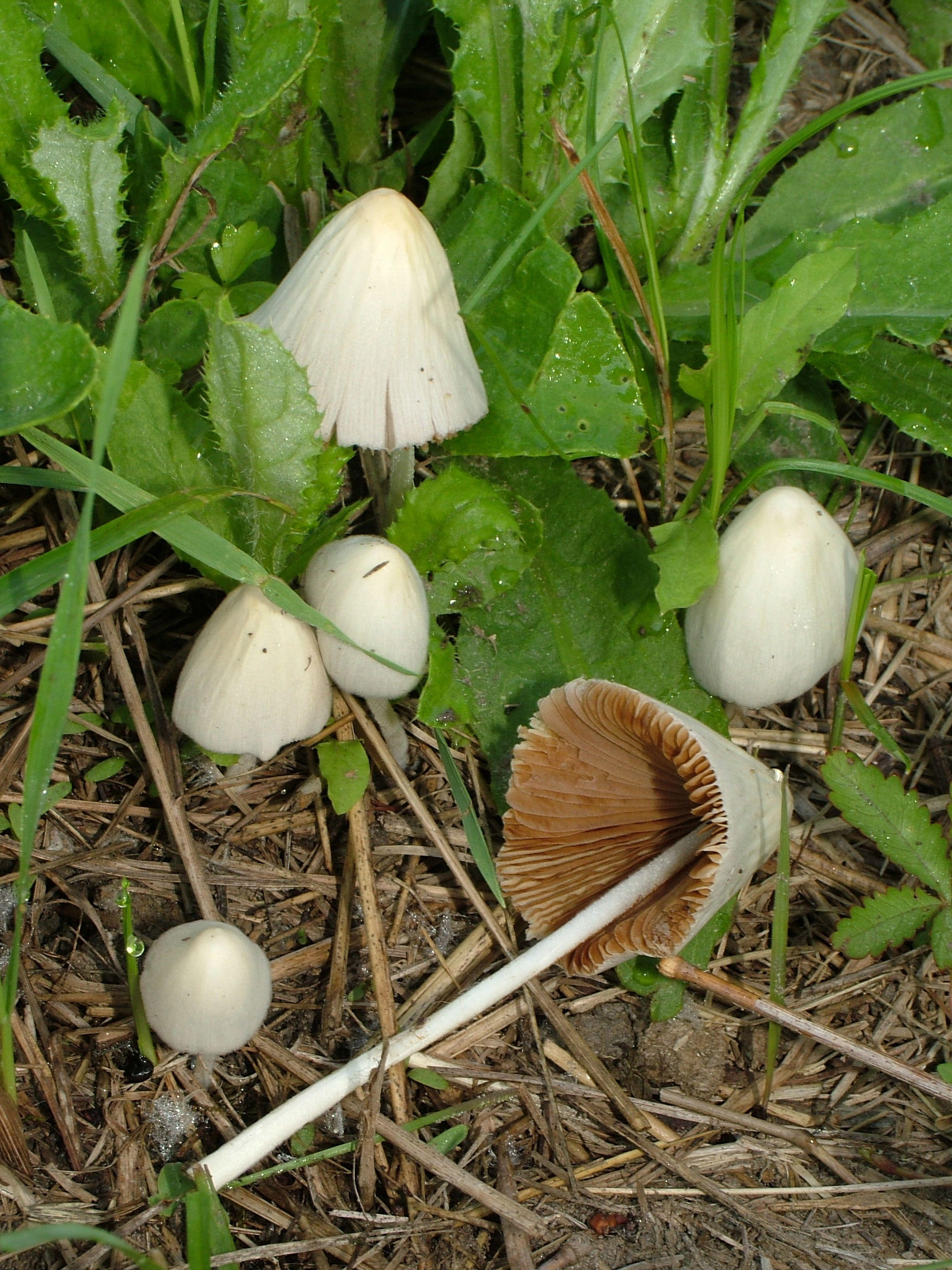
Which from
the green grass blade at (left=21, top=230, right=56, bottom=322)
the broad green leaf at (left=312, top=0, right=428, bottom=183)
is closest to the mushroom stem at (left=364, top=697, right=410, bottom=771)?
the green grass blade at (left=21, top=230, right=56, bottom=322)

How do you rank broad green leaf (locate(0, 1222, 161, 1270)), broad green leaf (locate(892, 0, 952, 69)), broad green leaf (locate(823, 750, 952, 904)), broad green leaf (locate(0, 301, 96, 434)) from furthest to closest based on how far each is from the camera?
broad green leaf (locate(892, 0, 952, 69)) → broad green leaf (locate(823, 750, 952, 904)) → broad green leaf (locate(0, 301, 96, 434)) → broad green leaf (locate(0, 1222, 161, 1270))

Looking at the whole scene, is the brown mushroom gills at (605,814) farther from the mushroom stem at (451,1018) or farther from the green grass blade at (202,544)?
the green grass blade at (202,544)

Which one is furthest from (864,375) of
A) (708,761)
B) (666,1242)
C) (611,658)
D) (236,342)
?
(666,1242)

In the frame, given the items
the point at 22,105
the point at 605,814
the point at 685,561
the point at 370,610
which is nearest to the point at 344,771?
the point at 370,610

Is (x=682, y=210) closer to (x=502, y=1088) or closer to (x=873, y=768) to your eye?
(x=873, y=768)

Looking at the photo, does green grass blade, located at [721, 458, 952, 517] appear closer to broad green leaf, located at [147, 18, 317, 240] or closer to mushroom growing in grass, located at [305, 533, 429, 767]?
mushroom growing in grass, located at [305, 533, 429, 767]

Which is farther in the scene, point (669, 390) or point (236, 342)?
point (669, 390)
